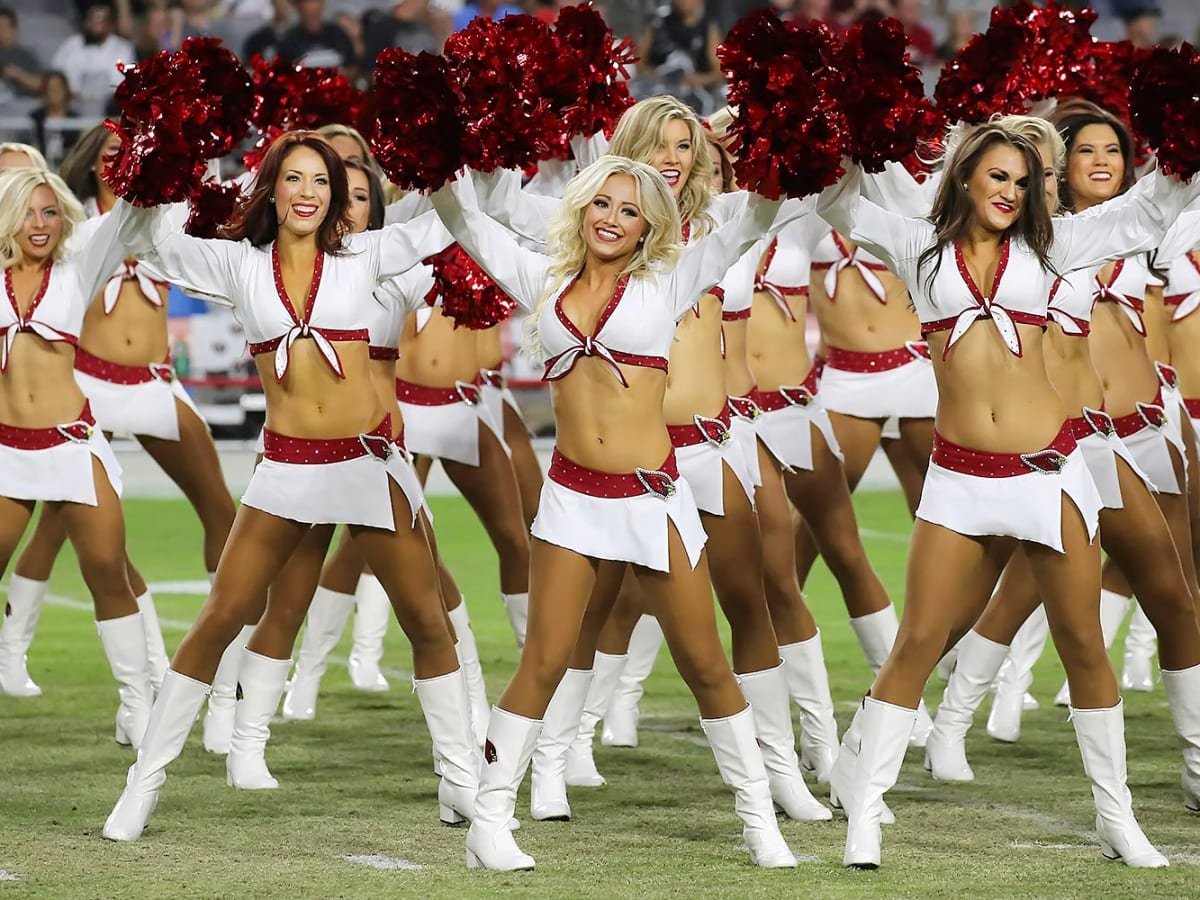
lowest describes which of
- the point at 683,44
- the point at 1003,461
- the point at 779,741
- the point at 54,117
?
the point at 779,741

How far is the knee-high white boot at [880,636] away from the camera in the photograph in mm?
6012

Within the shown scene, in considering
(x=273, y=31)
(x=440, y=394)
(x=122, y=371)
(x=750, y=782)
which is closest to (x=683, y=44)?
(x=273, y=31)

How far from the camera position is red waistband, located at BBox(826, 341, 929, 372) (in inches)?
247

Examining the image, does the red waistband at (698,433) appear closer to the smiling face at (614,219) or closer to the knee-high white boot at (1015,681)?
the smiling face at (614,219)

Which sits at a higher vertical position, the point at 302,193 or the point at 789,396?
the point at 302,193

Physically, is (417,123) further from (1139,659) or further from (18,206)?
(1139,659)

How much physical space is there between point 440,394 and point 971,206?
224 cm

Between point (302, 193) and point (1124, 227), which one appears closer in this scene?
point (1124, 227)

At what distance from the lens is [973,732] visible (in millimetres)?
6344

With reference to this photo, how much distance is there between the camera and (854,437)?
6297 millimetres

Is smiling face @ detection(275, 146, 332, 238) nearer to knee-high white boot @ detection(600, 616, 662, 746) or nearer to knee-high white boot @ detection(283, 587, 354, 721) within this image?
knee-high white boot @ detection(283, 587, 354, 721)

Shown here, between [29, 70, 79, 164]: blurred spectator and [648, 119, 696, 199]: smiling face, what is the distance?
924cm

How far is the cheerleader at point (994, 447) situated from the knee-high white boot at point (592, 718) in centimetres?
114

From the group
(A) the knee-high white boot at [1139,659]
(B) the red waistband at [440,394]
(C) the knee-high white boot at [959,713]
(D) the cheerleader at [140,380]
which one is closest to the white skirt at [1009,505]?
(C) the knee-high white boot at [959,713]
